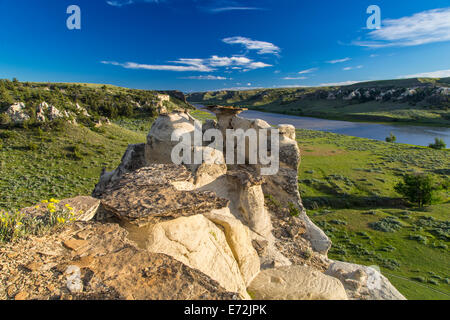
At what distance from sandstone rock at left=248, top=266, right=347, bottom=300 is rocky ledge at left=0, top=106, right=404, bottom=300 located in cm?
2

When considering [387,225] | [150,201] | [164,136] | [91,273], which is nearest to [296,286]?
[150,201]

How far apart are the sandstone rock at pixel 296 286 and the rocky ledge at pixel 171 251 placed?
0.02 m

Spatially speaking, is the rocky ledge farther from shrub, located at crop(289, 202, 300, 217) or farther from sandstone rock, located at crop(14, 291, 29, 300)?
shrub, located at crop(289, 202, 300, 217)

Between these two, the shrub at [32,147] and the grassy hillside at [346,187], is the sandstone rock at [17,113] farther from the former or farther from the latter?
the shrub at [32,147]

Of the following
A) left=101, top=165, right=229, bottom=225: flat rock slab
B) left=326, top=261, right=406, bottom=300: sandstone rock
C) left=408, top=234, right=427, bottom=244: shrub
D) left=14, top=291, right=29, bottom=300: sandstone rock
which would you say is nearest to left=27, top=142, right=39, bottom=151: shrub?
left=101, top=165, right=229, bottom=225: flat rock slab

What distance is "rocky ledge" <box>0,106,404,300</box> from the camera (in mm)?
3375

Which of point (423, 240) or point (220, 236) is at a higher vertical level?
point (220, 236)

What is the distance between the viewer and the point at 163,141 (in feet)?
34.3

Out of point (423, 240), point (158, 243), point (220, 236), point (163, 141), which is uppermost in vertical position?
point (163, 141)

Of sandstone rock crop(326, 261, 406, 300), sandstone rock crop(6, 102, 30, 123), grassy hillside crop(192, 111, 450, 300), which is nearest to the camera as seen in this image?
sandstone rock crop(326, 261, 406, 300)

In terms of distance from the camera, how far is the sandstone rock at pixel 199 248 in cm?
500
